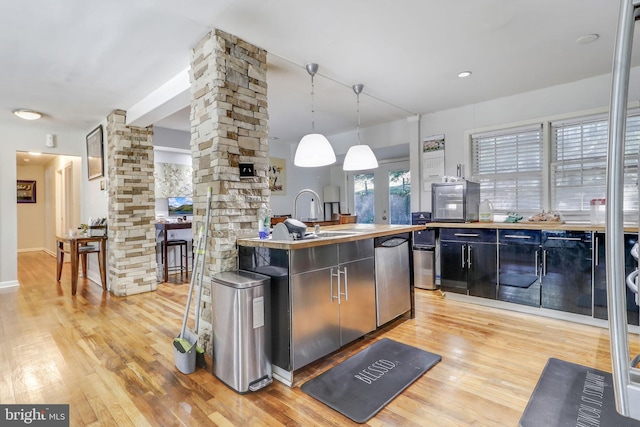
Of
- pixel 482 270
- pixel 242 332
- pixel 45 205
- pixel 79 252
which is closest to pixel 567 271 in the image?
pixel 482 270

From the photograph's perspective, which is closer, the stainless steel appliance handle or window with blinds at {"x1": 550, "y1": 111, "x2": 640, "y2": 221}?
the stainless steel appliance handle

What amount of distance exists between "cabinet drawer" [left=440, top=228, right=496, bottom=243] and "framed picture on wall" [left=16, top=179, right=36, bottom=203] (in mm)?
10818

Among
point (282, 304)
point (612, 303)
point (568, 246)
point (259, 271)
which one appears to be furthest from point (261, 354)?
point (568, 246)

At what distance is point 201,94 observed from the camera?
107 inches

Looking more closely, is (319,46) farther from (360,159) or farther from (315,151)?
(360,159)

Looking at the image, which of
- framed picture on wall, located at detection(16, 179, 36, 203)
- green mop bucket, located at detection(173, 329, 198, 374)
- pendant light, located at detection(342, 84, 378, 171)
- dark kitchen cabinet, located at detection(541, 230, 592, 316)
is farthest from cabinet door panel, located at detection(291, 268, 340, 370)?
framed picture on wall, located at detection(16, 179, 36, 203)

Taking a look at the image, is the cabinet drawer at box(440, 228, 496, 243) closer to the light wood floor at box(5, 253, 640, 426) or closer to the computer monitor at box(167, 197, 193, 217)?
the light wood floor at box(5, 253, 640, 426)

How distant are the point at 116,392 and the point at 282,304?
3.95 feet

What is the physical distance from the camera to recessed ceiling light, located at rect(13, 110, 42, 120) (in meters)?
4.29

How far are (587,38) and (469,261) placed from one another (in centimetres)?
244

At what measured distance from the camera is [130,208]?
4609 mm

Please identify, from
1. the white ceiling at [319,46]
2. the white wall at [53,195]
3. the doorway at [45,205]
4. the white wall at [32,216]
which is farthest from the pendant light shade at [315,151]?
the white wall at [32,216]

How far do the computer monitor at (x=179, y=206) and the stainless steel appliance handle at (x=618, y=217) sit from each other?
6.26m

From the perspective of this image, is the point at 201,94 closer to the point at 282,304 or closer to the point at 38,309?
the point at 282,304
